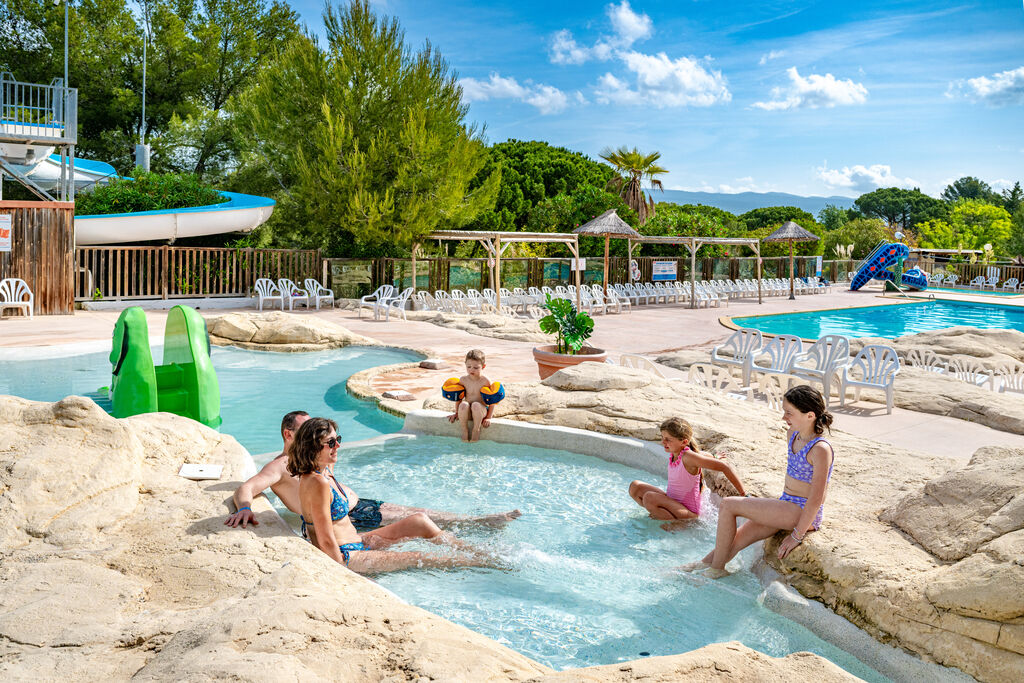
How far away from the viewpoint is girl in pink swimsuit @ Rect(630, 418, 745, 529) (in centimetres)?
464

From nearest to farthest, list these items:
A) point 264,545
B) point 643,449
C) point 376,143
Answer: point 264,545 < point 643,449 < point 376,143

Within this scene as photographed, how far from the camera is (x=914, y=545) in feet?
12.8

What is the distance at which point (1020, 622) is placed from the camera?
9.80ft

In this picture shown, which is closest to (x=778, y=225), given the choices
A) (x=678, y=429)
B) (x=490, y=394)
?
(x=490, y=394)

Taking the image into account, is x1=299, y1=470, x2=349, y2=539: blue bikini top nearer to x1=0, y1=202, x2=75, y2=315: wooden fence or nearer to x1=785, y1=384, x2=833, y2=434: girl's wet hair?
x1=785, y1=384, x2=833, y2=434: girl's wet hair

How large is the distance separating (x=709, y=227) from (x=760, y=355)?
22.4 m

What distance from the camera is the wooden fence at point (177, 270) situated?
18062 mm

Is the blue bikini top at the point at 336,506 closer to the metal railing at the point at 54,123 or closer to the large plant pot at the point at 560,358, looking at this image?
the large plant pot at the point at 560,358

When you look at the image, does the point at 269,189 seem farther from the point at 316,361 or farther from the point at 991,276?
the point at 991,276

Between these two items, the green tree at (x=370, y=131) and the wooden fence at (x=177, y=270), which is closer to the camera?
the wooden fence at (x=177, y=270)

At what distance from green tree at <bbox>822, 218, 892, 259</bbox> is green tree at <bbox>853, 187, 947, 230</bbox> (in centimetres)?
3945

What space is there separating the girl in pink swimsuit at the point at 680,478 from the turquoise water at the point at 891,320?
15842 millimetres

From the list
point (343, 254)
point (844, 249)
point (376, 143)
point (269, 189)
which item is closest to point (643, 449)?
point (376, 143)

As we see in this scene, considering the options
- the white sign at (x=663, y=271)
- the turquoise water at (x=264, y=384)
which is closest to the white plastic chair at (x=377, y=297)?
the turquoise water at (x=264, y=384)
